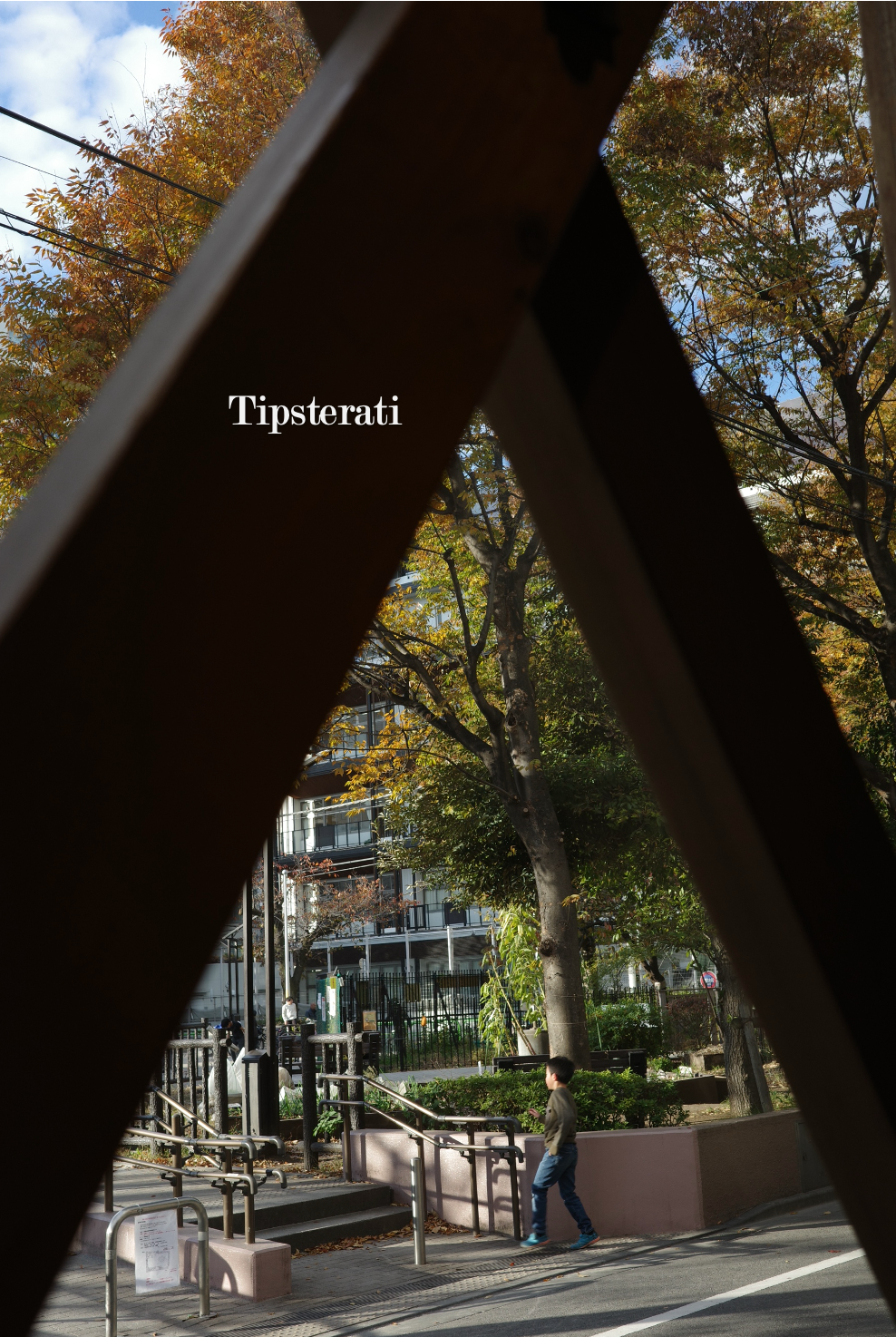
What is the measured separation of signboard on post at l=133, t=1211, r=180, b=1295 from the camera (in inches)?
284

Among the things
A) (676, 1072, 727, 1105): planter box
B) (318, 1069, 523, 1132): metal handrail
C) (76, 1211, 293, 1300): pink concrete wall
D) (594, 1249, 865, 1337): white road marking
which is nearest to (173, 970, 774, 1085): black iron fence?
(676, 1072, 727, 1105): planter box

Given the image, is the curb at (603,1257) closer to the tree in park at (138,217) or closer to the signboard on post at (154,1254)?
the signboard on post at (154,1254)

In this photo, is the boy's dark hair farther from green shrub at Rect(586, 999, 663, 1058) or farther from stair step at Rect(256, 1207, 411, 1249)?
green shrub at Rect(586, 999, 663, 1058)

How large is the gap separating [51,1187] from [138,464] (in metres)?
0.34

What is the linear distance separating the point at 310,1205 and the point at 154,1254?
3.41 meters

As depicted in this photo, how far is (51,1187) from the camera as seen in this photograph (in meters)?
0.50

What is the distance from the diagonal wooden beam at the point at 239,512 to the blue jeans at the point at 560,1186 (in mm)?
9785

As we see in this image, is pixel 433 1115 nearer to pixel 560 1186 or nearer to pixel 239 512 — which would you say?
pixel 560 1186

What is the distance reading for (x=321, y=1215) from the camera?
34.3 ft

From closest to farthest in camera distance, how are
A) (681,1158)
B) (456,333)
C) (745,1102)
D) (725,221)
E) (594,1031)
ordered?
(456,333), (681,1158), (725,221), (745,1102), (594,1031)

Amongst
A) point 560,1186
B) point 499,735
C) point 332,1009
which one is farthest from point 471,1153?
point 332,1009

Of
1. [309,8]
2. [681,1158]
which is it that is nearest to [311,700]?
[309,8]

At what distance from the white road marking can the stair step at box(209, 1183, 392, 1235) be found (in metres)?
3.90

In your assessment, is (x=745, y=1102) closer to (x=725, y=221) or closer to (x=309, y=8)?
(x=725, y=221)
